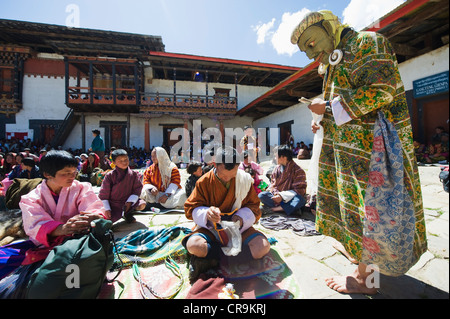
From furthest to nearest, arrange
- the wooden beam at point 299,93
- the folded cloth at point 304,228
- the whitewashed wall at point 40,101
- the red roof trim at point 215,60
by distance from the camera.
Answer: the whitewashed wall at point 40,101 < the red roof trim at point 215,60 < the wooden beam at point 299,93 < the folded cloth at point 304,228

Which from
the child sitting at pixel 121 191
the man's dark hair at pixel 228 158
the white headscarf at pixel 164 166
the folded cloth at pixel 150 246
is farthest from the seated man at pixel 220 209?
the white headscarf at pixel 164 166

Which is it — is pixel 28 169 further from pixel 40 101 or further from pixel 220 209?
pixel 40 101

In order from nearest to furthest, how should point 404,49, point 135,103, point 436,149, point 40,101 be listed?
1. point 436,149
2. point 404,49
3. point 135,103
4. point 40,101

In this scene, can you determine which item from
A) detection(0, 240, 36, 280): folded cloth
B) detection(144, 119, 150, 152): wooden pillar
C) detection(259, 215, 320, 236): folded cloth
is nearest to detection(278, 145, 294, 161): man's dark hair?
detection(259, 215, 320, 236): folded cloth

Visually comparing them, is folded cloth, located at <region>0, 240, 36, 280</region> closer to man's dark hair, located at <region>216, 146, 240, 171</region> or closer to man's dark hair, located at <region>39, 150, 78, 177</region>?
man's dark hair, located at <region>39, 150, 78, 177</region>

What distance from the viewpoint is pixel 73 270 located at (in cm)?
129

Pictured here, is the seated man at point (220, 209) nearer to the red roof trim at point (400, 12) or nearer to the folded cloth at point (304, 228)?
the folded cloth at point (304, 228)

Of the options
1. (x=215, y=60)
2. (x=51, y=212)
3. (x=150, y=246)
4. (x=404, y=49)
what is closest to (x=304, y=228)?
(x=150, y=246)

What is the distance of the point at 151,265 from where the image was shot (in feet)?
6.47

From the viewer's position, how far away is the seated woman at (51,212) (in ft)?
4.62

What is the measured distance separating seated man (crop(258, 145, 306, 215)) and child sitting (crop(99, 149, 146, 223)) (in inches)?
81.8

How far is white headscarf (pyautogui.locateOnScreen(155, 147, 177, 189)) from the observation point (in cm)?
404

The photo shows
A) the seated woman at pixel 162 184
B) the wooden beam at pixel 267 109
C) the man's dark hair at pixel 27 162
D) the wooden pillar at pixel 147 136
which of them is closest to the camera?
the seated woman at pixel 162 184

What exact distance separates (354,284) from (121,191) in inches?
124
